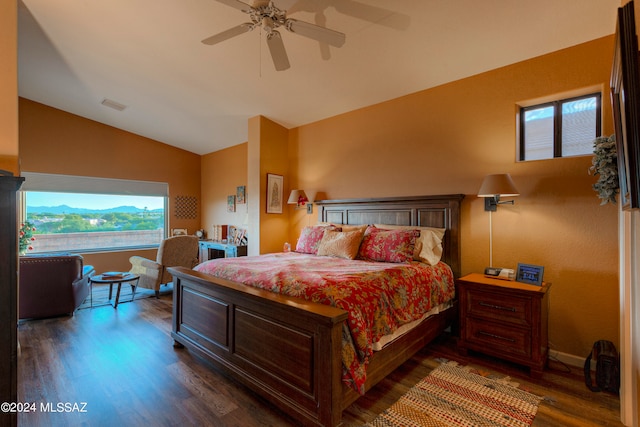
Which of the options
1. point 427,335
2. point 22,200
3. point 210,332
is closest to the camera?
point 210,332

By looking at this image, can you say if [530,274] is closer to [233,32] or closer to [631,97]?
[631,97]

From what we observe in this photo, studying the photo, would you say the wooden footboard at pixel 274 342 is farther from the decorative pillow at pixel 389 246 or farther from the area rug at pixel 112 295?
the area rug at pixel 112 295

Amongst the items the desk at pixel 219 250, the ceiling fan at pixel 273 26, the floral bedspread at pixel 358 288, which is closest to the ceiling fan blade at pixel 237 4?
the ceiling fan at pixel 273 26

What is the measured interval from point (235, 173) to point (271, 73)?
9.81 ft

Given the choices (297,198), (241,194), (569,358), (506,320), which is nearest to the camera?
(506,320)

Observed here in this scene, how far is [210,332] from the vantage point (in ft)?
8.43

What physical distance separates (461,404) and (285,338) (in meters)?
1.32

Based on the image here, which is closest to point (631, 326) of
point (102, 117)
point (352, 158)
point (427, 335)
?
point (427, 335)

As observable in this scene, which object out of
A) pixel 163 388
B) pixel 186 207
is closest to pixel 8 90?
pixel 163 388

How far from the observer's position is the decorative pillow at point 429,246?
120 inches

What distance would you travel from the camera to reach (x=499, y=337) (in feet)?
8.53

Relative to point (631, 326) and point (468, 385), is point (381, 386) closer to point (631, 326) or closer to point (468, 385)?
point (468, 385)

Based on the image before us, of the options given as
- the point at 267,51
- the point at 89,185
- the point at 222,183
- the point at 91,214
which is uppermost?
the point at 267,51

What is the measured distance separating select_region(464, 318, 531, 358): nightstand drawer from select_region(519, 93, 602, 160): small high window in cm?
168
